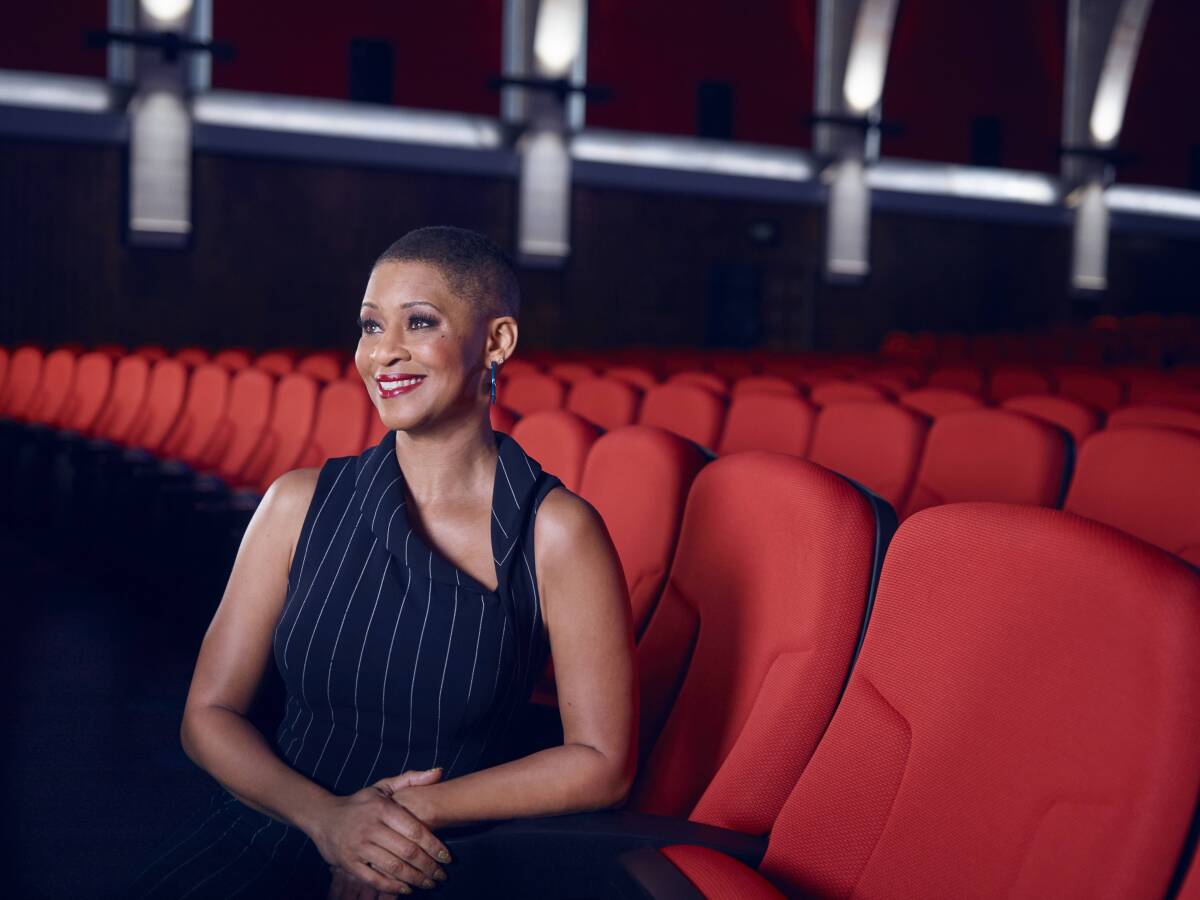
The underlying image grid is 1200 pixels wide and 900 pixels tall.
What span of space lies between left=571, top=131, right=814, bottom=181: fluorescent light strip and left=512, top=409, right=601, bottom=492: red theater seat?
14.2 meters

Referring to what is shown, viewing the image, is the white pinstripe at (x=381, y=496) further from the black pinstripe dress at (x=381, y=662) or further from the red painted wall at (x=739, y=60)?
the red painted wall at (x=739, y=60)

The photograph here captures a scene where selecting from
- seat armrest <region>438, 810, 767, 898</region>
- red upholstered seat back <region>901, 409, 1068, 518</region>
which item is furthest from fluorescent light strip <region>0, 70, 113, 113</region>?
seat armrest <region>438, 810, 767, 898</region>

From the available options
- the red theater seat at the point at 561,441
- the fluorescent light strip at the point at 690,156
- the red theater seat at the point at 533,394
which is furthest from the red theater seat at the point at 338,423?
the fluorescent light strip at the point at 690,156

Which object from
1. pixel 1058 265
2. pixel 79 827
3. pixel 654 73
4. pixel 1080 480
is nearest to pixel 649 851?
pixel 1080 480

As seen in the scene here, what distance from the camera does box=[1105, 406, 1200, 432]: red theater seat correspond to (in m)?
3.18

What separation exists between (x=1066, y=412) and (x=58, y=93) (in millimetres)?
13188

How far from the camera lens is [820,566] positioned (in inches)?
64.5

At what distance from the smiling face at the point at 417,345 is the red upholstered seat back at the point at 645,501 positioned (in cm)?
45

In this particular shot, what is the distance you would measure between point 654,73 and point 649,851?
1723cm

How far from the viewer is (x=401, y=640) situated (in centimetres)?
168

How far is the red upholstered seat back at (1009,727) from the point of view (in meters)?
1.07

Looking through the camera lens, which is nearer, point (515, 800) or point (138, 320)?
point (515, 800)

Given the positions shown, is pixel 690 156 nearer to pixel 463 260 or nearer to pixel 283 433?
pixel 283 433

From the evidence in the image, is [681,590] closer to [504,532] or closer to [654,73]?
[504,532]
